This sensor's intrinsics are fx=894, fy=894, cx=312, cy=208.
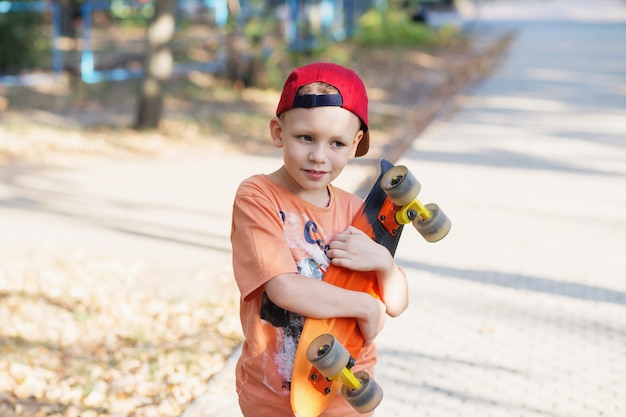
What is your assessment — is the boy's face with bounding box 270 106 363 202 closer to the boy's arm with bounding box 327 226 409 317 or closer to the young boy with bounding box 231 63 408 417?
the young boy with bounding box 231 63 408 417

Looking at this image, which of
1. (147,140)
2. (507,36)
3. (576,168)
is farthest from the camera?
(507,36)

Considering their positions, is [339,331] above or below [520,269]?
above

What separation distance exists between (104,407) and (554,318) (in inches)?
90.1

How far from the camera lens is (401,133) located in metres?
10.7

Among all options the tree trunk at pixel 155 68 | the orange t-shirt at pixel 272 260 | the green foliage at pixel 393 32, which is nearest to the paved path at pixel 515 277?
the orange t-shirt at pixel 272 260

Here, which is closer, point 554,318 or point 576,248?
point 554,318

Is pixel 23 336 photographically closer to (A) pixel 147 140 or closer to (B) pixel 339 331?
(B) pixel 339 331

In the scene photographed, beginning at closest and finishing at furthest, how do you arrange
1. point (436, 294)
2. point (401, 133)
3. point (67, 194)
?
point (436, 294)
point (67, 194)
point (401, 133)

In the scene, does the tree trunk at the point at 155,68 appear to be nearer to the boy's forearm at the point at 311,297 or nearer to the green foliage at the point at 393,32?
the boy's forearm at the point at 311,297

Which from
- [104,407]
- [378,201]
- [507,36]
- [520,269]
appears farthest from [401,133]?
[507,36]

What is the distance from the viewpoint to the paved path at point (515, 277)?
146 inches

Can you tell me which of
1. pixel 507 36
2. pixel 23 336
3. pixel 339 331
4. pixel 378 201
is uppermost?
pixel 378 201

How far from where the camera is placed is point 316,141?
2.10 metres

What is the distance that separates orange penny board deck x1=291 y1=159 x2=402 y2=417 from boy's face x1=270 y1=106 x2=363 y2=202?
13 cm
